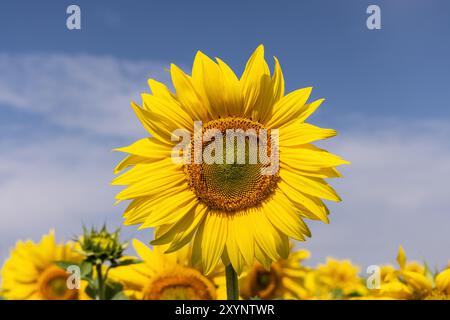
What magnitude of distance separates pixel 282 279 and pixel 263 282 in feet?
1.06

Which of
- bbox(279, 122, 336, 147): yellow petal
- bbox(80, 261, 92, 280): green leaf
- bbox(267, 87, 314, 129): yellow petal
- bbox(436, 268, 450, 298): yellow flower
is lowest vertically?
bbox(436, 268, 450, 298): yellow flower

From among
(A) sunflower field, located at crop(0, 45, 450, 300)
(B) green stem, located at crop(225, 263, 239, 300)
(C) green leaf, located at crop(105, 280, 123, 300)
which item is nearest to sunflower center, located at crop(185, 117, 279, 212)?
(A) sunflower field, located at crop(0, 45, 450, 300)

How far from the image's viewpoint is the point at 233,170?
3330mm

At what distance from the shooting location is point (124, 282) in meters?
5.04

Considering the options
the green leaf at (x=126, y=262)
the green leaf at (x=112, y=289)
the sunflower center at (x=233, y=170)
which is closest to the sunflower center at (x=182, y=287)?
the green leaf at (x=112, y=289)

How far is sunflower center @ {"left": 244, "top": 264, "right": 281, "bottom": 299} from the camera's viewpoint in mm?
6738

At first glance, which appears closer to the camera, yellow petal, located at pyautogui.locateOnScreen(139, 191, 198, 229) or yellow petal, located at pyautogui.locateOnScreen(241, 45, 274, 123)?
yellow petal, located at pyautogui.locateOnScreen(139, 191, 198, 229)

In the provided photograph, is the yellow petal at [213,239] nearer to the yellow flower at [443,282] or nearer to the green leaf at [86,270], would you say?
the yellow flower at [443,282]

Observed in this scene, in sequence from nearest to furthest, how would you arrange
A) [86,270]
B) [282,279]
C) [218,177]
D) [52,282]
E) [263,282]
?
1. [218,177]
2. [86,270]
3. [263,282]
4. [282,279]
5. [52,282]

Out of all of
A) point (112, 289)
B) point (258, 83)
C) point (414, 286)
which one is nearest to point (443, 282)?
point (414, 286)

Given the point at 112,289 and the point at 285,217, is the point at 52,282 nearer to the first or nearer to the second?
the point at 112,289

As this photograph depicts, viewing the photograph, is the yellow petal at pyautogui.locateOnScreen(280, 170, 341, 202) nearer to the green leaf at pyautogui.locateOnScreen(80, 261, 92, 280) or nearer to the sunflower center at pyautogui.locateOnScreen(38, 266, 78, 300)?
the green leaf at pyautogui.locateOnScreen(80, 261, 92, 280)

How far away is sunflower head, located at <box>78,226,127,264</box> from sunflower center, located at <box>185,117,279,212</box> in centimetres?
170

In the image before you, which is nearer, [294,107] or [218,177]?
[294,107]
